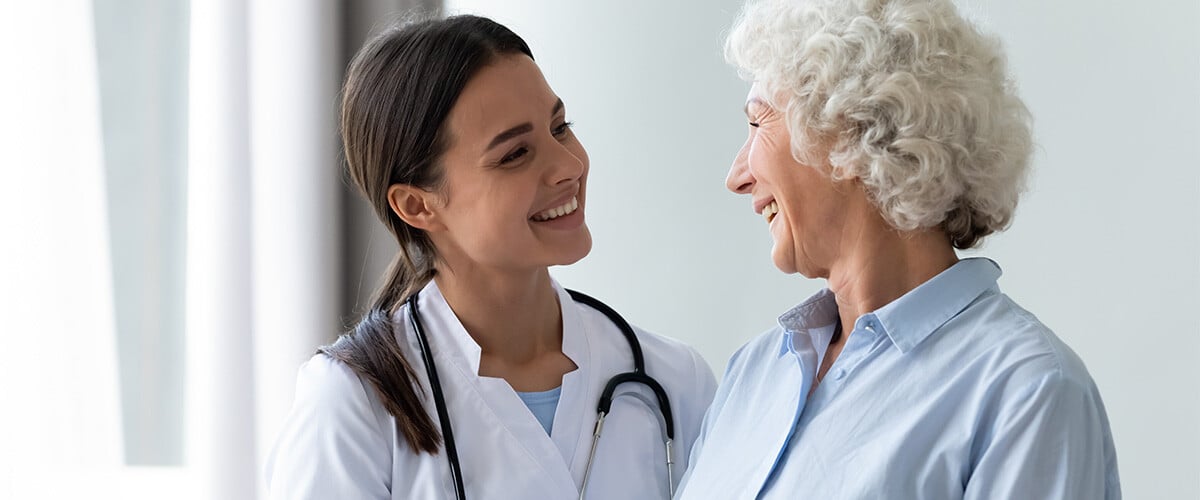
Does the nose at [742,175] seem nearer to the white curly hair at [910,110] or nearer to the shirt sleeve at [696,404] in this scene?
the white curly hair at [910,110]

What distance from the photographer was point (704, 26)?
2.34 m

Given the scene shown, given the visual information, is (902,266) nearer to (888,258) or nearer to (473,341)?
(888,258)

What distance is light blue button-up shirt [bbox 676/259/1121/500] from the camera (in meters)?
1.00

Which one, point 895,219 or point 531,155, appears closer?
point 895,219

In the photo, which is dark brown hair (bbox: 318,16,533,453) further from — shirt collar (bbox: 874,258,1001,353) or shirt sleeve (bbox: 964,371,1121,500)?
shirt sleeve (bbox: 964,371,1121,500)

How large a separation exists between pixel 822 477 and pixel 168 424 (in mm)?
1493

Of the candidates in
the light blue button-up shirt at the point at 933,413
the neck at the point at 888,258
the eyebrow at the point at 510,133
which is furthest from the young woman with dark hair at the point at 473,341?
the neck at the point at 888,258

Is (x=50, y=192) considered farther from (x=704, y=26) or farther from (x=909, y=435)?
(x=909, y=435)

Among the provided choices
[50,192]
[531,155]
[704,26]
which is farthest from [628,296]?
[50,192]

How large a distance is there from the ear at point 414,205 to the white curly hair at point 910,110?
649mm

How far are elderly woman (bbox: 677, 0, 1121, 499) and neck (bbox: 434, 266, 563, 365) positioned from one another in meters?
0.49

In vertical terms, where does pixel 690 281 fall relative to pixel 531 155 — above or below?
below

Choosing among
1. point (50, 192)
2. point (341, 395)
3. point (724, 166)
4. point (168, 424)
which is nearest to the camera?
point (341, 395)

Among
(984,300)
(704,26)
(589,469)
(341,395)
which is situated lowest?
(589,469)
